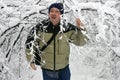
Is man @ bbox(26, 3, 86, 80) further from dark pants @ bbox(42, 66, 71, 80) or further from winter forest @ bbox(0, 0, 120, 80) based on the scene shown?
winter forest @ bbox(0, 0, 120, 80)

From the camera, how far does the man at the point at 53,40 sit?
514cm

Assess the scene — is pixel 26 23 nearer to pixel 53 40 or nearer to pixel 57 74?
pixel 53 40

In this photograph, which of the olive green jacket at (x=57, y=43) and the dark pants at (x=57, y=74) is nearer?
the olive green jacket at (x=57, y=43)

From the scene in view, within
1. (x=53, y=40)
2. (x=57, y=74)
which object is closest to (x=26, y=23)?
(x=53, y=40)

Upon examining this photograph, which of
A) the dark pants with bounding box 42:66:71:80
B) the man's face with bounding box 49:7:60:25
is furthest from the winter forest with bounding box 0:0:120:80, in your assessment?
the dark pants with bounding box 42:66:71:80

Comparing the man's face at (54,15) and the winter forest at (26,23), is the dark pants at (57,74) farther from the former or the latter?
Answer: the man's face at (54,15)

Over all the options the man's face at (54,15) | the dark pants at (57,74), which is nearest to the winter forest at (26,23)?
the man's face at (54,15)

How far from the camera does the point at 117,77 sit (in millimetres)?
8023

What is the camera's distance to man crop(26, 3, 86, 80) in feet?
16.9

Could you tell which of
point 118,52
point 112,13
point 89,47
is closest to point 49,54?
point 112,13

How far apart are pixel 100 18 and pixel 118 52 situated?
4.20 ft

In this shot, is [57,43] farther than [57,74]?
No

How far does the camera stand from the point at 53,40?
5238 mm

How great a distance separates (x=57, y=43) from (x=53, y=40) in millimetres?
75
